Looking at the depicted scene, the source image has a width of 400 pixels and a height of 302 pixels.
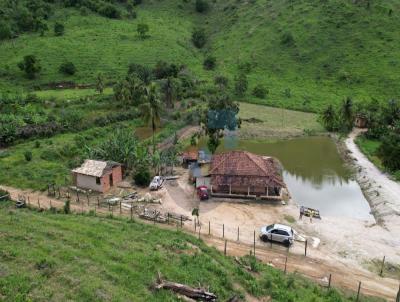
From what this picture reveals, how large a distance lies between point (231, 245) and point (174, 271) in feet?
34.0

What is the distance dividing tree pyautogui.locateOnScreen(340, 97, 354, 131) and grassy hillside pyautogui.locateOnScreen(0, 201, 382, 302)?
4488cm

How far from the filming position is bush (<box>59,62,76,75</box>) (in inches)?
3273

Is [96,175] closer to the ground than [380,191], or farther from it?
farther from it

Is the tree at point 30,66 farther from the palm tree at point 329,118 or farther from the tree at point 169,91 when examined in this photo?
the palm tree at point 329,118

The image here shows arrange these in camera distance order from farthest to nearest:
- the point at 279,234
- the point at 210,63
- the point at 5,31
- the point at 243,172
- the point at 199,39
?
1. the point at 199,39
2. the point at 210,63
3. the point at 5,31
4. the point at 243,172
5. the point at 279,234

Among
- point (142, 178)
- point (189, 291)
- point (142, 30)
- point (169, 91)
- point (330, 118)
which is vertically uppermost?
point (142, 30)

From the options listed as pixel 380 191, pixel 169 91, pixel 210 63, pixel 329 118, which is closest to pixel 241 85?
pixel 210 63

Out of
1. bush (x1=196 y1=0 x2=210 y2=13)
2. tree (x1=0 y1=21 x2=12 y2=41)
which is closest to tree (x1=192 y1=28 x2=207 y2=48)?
bush (x1=196 y1=0 x2=210 y2=13)

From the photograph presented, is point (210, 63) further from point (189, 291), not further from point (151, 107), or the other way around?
point (189, 291)

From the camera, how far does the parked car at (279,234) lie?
106 ft

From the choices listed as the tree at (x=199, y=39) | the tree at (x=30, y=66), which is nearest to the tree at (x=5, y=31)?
the tree at (x=30, y=66)

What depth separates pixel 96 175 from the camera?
40.2 m

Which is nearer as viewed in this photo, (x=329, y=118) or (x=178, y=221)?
(x=178, y=221)

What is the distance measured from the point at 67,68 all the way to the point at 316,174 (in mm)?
54332
